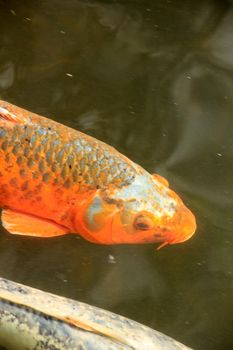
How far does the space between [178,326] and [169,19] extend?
303 centimetres

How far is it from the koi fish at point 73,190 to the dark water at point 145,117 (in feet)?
1.03

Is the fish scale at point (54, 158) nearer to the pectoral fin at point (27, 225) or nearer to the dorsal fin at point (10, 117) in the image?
the dorsal fin at point (10, 117)

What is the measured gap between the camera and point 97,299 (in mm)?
3740

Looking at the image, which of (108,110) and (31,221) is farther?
(108,110)

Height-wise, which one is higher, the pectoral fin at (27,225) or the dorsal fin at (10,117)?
the dorsal fin at (10,117)

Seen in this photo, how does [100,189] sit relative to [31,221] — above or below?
above

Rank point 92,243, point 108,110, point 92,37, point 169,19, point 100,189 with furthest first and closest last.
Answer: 1. point 169,19
2. point 92,37
3. point 108,110
4. point 92,243
5. point 100,189

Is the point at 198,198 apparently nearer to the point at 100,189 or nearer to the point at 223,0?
the point at 100,189

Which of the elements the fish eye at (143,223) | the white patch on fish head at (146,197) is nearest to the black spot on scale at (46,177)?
the white patch on fish head at (146,197)

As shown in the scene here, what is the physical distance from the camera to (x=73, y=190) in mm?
3510

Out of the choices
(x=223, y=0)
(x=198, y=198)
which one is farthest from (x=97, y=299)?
(x=223, y=0)

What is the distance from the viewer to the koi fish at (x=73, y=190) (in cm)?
345

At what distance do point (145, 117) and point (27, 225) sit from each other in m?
1.53

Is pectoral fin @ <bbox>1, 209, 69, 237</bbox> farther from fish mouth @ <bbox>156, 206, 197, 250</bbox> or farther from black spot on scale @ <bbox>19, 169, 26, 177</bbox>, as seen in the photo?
fish mouth @ <bbox>156, 206, 197, 250</bbox>
